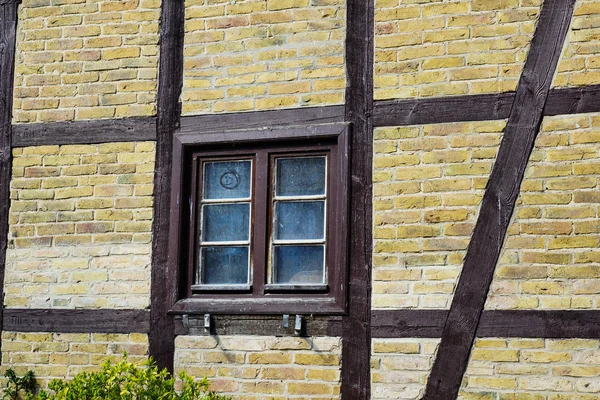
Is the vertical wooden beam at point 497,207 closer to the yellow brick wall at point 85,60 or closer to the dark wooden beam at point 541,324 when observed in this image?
the dark wooden beam at point 541,324

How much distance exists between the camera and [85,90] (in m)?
6.37

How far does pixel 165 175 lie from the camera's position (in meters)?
6.12

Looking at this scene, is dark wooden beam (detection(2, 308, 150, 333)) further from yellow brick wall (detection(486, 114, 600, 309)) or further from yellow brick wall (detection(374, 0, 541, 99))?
yellow brick wall (detection(486, 114, 600, 309))

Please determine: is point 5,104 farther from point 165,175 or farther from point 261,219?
point 261,219

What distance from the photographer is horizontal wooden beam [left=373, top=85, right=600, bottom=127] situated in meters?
5.41

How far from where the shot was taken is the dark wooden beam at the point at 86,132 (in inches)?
244

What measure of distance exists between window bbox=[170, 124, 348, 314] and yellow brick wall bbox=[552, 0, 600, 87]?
136 cm

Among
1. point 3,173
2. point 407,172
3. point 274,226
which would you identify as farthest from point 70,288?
point 407,172

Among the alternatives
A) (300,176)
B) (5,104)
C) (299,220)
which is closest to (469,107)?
(300,176)

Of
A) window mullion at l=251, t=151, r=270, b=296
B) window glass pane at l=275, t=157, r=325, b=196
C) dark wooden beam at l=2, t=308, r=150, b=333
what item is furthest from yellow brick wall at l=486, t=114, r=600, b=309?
dark wooden beam at l=2, t=308, r=150, b=333

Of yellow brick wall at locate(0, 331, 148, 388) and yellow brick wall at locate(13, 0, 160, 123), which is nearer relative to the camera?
yellow brick wall at locate(0, 331, 148, 388)

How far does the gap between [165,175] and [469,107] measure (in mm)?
1997

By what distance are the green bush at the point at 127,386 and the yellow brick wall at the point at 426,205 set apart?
47.7 inches

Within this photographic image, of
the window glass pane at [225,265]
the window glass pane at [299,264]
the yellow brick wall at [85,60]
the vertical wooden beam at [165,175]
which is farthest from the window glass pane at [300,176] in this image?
Answer: the yellow brick wall at [85,60]
